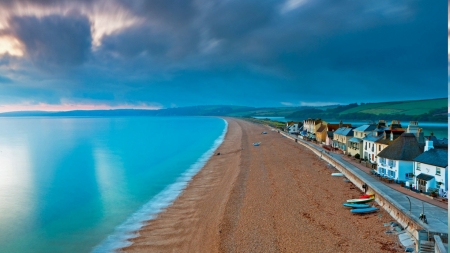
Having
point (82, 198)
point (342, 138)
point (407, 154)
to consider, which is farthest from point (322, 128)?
point (82, 198)

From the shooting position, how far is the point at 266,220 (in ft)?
51.2

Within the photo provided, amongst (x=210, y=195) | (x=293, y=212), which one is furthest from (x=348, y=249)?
(x=210, y=195)

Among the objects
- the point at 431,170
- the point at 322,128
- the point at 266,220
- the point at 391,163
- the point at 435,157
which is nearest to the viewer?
the point at 266,220

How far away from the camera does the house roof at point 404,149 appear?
829 inches

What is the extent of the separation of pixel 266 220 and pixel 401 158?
469 inches

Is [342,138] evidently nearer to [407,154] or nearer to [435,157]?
[407,154]

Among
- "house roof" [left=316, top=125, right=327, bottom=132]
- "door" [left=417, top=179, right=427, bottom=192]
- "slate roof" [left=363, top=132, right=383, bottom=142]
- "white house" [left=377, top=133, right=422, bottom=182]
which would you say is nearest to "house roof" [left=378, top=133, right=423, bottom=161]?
"white house" [left=377, top=133, right=422, bottom=182]

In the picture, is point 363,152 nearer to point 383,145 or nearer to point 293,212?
point 383,145

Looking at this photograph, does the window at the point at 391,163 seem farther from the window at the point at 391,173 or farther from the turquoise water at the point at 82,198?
the turquoise water at the point at 82,198

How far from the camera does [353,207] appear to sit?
1667 cm

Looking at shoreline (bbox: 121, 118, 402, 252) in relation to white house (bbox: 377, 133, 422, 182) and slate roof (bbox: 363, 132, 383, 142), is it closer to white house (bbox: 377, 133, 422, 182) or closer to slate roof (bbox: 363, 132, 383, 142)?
white house (bbox: 377, 133, 422, 182)

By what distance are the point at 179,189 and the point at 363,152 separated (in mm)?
19164

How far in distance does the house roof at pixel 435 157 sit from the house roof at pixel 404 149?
1401 millimetres

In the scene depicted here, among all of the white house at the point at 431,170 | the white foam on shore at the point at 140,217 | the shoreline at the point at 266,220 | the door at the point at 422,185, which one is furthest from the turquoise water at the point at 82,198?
the white house at the point at 431,170
